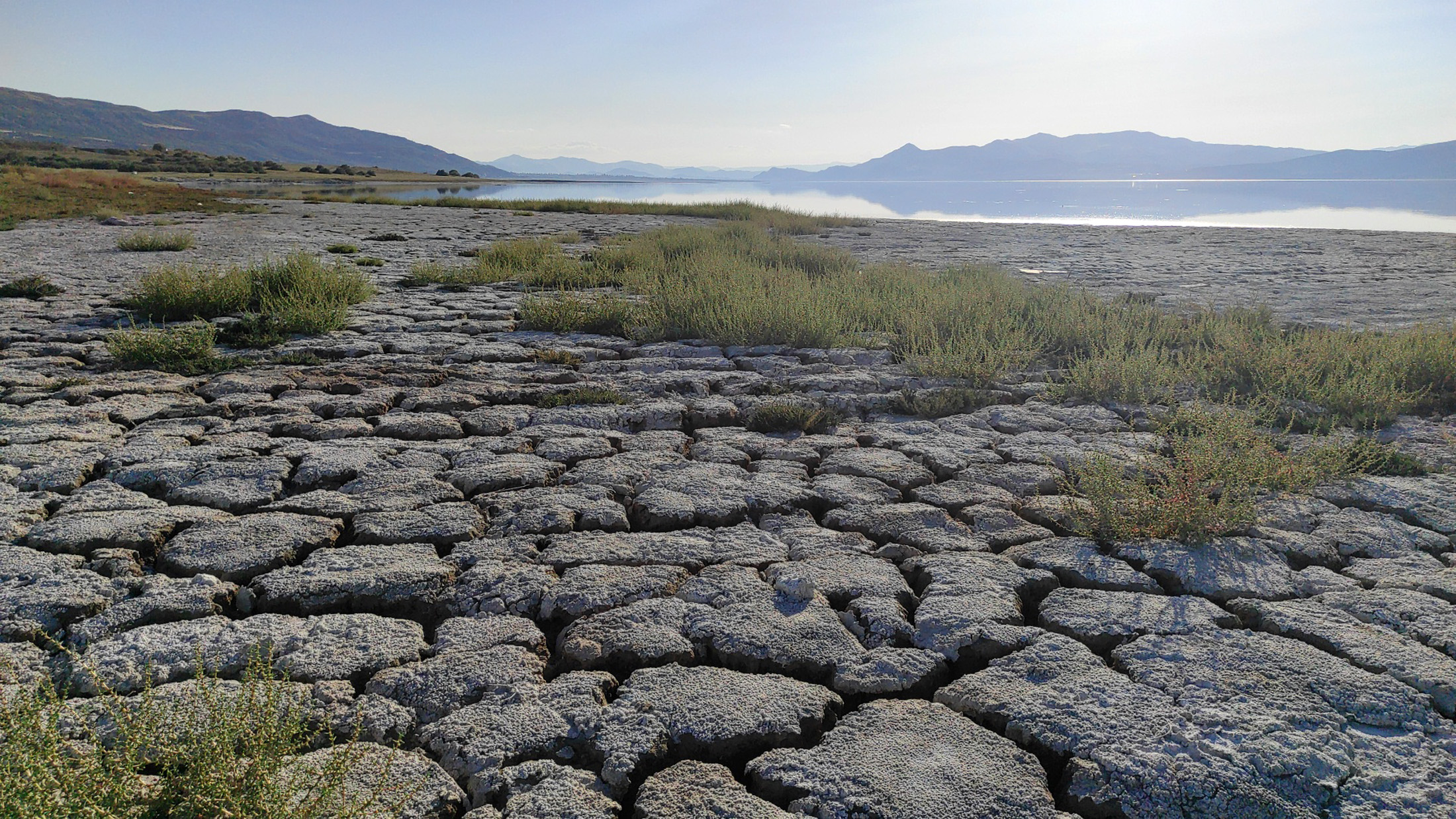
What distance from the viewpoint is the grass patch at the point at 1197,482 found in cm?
298

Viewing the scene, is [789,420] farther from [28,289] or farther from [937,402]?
[28,289]

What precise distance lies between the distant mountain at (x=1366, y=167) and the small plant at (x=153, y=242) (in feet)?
458

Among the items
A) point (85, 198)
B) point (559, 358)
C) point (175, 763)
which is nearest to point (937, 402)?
point (559, 358)

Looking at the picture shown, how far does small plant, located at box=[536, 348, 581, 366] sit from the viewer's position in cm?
573

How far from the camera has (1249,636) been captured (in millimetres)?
2348

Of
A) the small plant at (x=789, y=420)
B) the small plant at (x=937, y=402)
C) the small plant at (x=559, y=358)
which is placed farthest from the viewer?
the small plant at (x=559, y=358)

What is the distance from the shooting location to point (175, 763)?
65.3 inches

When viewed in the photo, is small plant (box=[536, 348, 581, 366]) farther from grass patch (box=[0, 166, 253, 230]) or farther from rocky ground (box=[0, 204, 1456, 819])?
grass patch (box=[0, 166, 253, 230])

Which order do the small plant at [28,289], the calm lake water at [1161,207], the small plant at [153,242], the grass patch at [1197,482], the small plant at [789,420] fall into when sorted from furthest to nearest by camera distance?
the calm lake water at [1161,207] → the small plant at [153,242] → the small plant at [28,289] → the small plant at [789,420] → the grass patch at [1197,482]

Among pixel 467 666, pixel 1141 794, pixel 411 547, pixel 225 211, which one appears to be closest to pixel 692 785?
pixel 467 666

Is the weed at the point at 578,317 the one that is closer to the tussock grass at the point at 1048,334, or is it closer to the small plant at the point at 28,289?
the tussock grass at the point at 1048,334

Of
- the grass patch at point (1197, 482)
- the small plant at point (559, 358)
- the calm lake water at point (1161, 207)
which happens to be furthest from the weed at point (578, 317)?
the calm lake water at point (1161, 207)

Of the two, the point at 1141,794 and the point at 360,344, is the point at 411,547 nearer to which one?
the point at 1141,794

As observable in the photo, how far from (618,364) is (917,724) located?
161 inches
